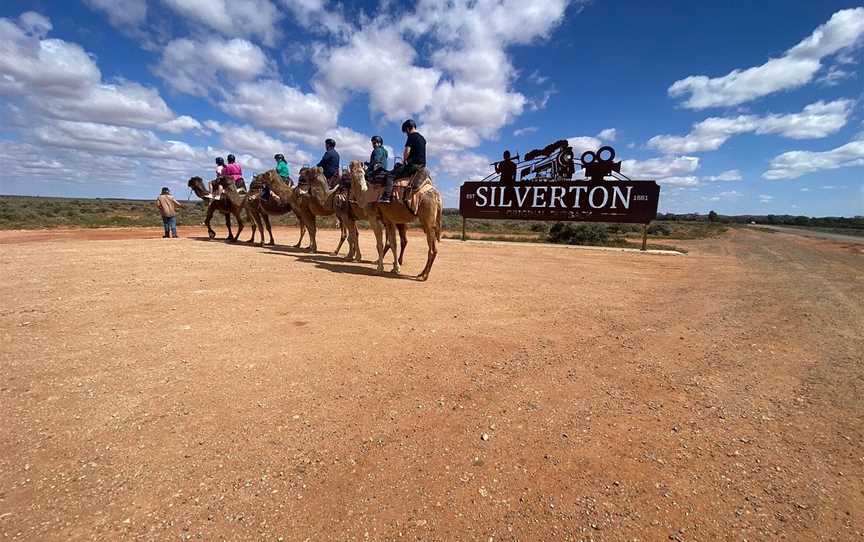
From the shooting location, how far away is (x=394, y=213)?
349 inches

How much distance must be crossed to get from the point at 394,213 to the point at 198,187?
10553 mm

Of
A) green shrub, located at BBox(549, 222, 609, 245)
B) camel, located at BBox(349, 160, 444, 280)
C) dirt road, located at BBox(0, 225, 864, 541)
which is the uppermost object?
camel, located at BBox(349, 160, 444, 280)

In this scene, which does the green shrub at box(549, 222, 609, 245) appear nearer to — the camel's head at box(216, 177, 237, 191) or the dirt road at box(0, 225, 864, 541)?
the dirt road at box(0, 225, 864, 541)

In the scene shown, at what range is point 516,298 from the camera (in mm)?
7145

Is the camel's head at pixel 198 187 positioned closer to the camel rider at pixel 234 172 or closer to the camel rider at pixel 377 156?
the camel rider at pixel 234 172

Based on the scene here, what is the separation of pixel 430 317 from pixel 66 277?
659cm

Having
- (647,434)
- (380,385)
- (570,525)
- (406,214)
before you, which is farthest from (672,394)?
(406,214)

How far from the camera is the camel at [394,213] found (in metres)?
8.45

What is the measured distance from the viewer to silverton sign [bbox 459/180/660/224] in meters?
18.3

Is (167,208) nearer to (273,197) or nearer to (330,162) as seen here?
(273,197)

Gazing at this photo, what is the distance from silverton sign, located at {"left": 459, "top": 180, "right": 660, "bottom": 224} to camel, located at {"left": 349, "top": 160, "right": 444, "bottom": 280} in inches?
504

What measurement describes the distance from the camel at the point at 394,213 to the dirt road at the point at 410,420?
2777 millimetres

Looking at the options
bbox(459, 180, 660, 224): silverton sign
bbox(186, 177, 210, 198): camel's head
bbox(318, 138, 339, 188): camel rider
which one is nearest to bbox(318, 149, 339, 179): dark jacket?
bbox(318, 138, 339, 188): camel rider

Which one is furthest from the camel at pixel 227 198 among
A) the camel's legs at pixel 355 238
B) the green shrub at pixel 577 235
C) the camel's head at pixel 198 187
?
the green shrub at pixel 577 235
